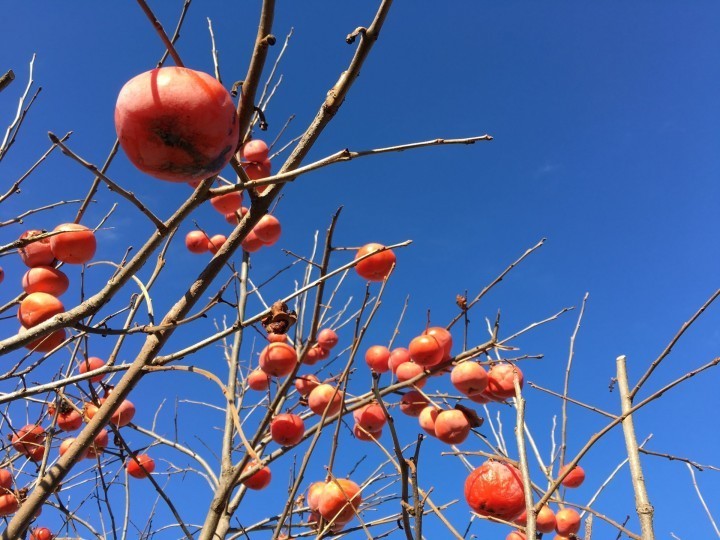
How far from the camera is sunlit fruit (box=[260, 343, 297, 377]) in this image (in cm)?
302

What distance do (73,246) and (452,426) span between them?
193 centimetres

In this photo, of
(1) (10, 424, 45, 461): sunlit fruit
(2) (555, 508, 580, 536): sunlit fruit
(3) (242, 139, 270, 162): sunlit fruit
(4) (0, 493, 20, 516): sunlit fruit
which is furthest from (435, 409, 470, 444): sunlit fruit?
(4) (0, 493, 20, 516): sunlit fruit

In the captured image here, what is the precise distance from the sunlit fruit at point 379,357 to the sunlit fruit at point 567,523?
147cm

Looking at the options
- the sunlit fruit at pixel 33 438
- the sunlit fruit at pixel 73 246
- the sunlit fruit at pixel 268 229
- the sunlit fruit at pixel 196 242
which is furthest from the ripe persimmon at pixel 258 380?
the sunlit fruit at pixel 73 246

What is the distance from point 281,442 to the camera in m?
2.87

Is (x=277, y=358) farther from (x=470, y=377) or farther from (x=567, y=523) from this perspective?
(x=567, y=523)

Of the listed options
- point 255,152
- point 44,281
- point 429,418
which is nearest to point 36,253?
point 44,281

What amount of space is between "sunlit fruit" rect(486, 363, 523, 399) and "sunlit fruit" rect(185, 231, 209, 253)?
7.04ft

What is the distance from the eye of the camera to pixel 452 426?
2.62 meters

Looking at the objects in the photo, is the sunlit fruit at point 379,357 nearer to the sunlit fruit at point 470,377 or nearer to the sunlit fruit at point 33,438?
the sunlit fruit at point 470,377

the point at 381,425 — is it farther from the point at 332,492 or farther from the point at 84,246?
the point at 84,246

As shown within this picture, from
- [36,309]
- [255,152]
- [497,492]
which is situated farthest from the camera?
[255,152]

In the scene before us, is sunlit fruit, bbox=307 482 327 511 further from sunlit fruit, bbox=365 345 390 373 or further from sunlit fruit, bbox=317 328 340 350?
sunlit fruit, bbox=317 328 340 350

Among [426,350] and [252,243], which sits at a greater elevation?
[252,243]
